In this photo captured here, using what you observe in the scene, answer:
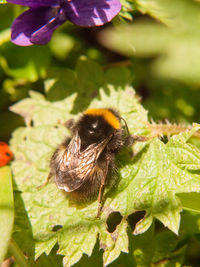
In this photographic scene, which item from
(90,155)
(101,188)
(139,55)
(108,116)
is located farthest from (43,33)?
(139,55)

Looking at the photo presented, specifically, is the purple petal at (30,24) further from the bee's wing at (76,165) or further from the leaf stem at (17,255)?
the leaf stem at (17,255)

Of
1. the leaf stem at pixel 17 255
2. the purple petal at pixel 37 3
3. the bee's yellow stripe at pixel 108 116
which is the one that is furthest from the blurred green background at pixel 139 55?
the leaf stem at pixel 17 255

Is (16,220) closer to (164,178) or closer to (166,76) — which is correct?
(164,178)

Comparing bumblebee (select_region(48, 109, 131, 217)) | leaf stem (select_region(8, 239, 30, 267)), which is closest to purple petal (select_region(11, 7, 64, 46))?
bumblebee (select_region(48, 109, 131, 217))

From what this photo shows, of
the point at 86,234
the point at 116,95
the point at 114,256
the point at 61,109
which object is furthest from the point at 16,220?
the point at 116,95

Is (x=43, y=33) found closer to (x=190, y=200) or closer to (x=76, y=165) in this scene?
(x=76, y=165)

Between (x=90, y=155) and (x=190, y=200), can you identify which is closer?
(x=90, y=155)
